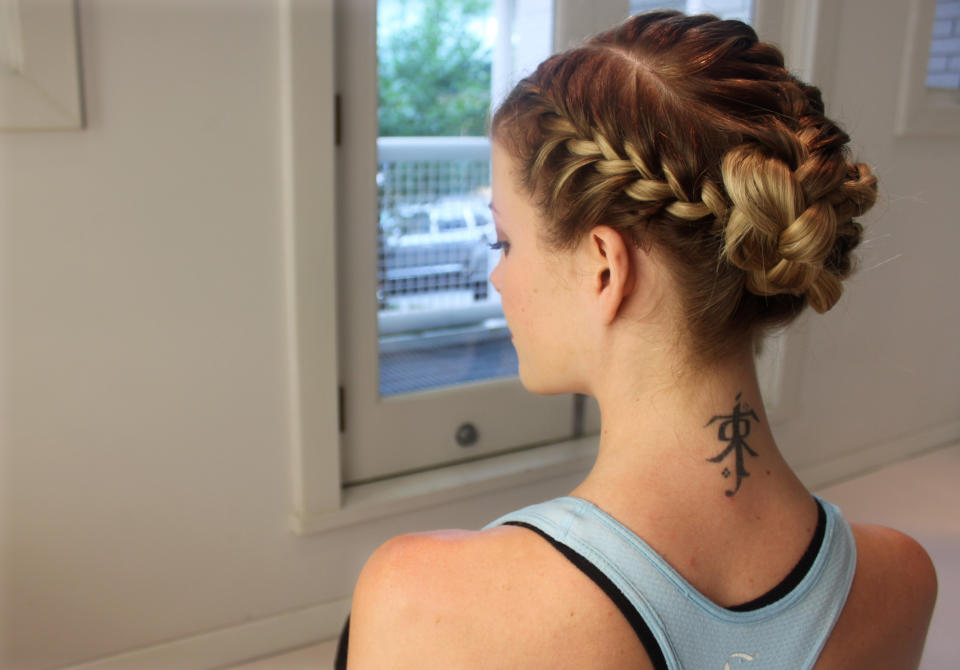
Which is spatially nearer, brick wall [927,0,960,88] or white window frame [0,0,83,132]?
white window frame [0,0,83,132]

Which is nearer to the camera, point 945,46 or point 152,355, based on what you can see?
point 152,355

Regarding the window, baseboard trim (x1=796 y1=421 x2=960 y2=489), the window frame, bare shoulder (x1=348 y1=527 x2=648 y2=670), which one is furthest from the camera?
baseboard trim (x1=796 y1=421 x2=960 y2=489)

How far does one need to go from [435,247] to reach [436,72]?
297mm

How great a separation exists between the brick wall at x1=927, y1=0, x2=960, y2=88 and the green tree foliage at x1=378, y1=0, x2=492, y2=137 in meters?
1.28

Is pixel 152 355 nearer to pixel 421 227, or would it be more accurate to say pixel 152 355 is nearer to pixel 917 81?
pixel 421 227

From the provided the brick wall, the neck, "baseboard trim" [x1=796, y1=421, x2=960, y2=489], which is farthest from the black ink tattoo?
the brick wall

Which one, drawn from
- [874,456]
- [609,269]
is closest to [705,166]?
[609,269]

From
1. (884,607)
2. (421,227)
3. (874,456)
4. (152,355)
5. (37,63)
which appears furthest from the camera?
(874,456)

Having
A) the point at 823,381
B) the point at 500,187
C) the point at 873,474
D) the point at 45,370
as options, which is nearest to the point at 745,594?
the point at 500,187

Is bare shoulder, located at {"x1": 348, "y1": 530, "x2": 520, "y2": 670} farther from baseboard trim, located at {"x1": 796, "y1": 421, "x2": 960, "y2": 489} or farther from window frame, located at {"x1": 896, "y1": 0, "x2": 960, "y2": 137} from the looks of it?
window frame, located at {"x1": 896, "y1": 0, "x2": 960, "y2": 137}

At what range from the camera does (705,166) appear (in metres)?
0.68

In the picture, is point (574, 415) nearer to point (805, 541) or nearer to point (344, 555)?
point (344, 555)

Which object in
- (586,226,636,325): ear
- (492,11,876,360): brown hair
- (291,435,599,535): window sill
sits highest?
(492,11,876,360): brown hair

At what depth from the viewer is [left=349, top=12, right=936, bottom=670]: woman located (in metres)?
0.64
